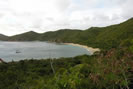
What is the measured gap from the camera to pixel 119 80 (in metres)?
2.27

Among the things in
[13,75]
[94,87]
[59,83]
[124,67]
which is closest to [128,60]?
[124,67]

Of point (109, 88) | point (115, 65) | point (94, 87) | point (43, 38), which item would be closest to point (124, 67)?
point (115, 65)

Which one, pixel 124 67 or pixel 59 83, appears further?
pixel 59 83

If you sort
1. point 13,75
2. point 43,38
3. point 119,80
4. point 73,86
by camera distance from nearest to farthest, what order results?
point 119,80 < point 73,86 < point 13,75 < point 43,38

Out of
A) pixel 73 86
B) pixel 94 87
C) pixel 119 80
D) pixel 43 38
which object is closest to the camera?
pixel 119 80

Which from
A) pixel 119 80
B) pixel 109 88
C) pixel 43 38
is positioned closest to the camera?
pixel 119 80

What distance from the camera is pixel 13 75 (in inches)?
663

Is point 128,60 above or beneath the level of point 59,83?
above

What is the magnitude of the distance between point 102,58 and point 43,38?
20177cm

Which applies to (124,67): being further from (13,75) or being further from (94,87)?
(13,75)

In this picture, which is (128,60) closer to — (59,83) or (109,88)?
(109,88)

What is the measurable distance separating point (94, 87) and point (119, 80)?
726 millimetres

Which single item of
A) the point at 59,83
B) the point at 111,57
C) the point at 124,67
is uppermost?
the point at 111,57

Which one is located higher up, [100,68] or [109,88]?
[100,68]
